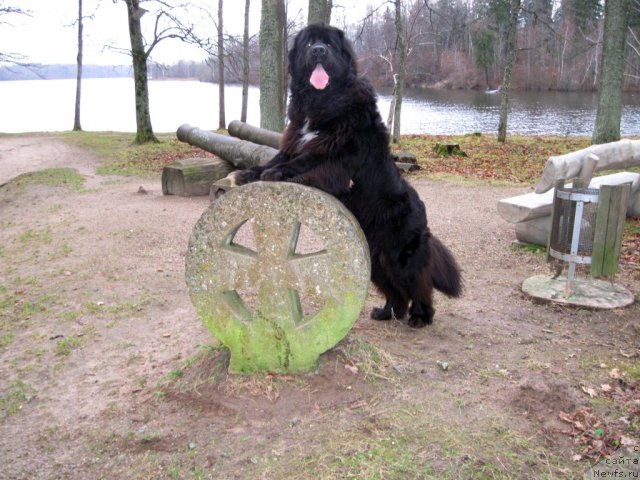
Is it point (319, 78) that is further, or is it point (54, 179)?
point (54, 179)

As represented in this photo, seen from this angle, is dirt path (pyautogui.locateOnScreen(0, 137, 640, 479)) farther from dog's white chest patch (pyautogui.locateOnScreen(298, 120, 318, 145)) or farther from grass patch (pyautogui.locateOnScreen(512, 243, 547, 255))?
dog's white chest patch (pyautogui.locateOnScreen(298, 120, 318, 145))

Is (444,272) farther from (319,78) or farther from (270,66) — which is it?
(270,66)

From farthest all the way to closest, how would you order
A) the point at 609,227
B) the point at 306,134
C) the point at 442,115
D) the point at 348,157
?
1. the point at 442,115
2. the point at 609,227
3. the point at 306,134
4. the point at 348,157

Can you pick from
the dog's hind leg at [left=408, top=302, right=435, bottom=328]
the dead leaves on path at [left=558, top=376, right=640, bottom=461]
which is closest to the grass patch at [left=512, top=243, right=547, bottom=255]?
the dog's hind leg at [left=408, top=302, right=435, bottom=328]

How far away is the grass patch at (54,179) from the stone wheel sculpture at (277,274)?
9.26 m

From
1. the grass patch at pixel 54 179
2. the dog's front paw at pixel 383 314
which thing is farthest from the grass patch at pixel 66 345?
the grass patch at pixel 54 179

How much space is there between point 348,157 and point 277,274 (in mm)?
861

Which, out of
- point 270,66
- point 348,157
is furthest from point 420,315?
point 270,66

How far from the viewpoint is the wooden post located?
4879 mm

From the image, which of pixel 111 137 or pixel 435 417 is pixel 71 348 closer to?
pixel 435 417

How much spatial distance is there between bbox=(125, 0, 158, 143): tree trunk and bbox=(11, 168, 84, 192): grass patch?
624 centimetres

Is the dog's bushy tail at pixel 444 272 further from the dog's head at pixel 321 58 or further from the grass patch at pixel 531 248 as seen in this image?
the grass patch at pixel 531 248

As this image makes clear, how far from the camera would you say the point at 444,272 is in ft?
14.7

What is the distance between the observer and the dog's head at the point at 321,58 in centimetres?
361
